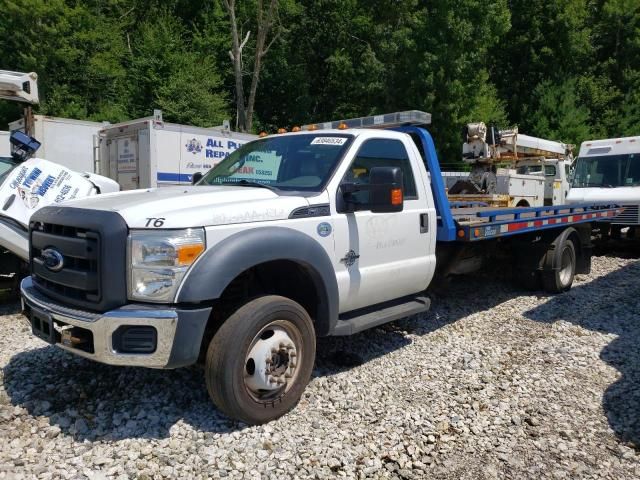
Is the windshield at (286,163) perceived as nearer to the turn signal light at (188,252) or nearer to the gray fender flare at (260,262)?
the gray fender flare at (260,262)

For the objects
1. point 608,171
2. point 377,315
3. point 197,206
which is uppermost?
point 608,171

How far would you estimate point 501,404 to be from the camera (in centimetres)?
402

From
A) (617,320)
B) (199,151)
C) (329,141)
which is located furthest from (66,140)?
(617,320)

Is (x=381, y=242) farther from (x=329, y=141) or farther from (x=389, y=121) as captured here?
(x=389, y=121)

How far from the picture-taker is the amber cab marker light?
3881 millimetres

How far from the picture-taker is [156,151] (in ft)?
35.8

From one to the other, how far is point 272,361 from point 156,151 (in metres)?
8.35

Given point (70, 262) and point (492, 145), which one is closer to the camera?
point (70, 262)

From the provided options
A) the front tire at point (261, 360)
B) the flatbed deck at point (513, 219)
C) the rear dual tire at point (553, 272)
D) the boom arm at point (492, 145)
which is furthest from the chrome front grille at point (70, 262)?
the boom arm at point (492, 145)

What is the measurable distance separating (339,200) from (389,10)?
2827cm

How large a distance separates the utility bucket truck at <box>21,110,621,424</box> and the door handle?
0.08 feet

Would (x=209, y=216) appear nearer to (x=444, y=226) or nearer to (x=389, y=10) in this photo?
(x=444, y=226)

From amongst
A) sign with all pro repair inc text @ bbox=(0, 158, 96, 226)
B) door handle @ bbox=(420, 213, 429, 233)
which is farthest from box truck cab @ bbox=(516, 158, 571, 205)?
sign with all pro repair inc text @ bbox=(0, 158, 96, 226)

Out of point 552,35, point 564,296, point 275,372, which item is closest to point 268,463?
point 275,372
